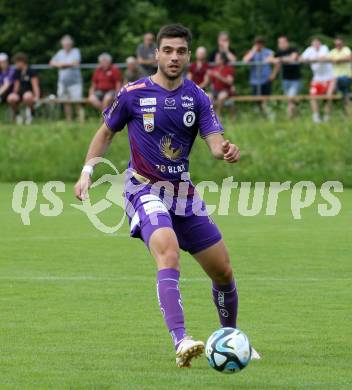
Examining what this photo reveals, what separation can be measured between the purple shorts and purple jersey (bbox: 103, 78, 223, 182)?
21 centimetres

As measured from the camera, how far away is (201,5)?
165 ft

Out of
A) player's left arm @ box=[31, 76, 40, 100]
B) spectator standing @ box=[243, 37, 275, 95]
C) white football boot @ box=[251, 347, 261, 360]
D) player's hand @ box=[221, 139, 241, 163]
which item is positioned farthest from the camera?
player's left arm @ box=[31, 76, 40, 100]

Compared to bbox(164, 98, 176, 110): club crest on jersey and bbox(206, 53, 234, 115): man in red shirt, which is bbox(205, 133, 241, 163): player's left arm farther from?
bbox(206, 53, 234, 115): man in red shirt

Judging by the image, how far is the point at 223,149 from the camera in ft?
28.3

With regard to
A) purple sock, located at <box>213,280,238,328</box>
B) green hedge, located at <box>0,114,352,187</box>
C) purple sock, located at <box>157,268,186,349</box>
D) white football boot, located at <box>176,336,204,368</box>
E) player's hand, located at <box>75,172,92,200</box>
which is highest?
player's hand, located at <box>75,172,92,200</box>

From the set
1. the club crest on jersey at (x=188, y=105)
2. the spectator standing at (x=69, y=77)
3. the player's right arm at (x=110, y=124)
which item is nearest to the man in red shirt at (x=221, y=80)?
the spectator standing at (x=69, y=77)

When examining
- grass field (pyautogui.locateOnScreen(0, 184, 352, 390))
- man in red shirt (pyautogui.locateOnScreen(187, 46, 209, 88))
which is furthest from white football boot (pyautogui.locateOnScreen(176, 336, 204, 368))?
man in red shirt (pyautogui.locateOnScreen(187, 46, 209, 88))

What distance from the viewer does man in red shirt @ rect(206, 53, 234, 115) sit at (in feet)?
90.1

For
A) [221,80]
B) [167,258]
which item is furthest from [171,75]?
[221,80]

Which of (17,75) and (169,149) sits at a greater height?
(169,149)

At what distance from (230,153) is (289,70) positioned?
20.1 meters

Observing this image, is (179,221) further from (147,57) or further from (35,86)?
(35,86)

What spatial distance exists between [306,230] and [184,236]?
9.74 m

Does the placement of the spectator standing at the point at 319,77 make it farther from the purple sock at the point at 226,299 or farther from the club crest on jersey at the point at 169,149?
the club crest on jersey at the point at 169,149
